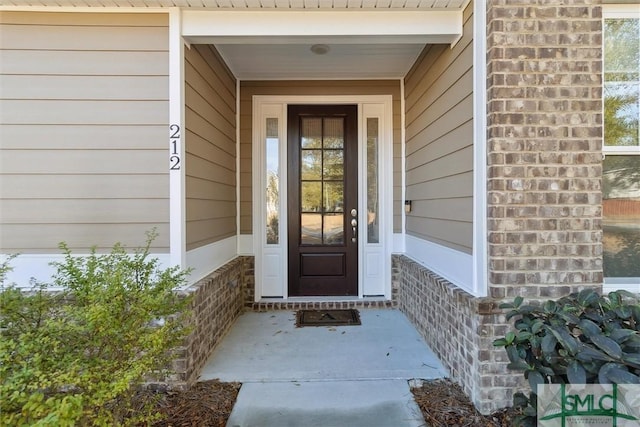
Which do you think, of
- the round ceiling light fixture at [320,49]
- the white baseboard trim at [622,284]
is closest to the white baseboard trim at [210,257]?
the round ceiling light fixture at [320,49]

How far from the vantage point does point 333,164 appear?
400 centimetres

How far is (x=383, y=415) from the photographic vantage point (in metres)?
2.02

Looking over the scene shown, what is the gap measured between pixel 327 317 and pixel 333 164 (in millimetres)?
1687

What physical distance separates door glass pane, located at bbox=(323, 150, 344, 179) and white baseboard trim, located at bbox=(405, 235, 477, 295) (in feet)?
3.62

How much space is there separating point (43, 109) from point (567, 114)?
10.9ft

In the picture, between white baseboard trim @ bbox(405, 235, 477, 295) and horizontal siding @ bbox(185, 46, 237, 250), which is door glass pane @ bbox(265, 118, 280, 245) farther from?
white baseboard trim @ bbox(405, 235, 477, 295)

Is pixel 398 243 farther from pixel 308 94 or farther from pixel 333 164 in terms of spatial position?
pixel 308 94

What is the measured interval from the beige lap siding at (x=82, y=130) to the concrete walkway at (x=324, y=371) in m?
1.10

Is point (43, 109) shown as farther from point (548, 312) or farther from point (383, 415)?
point (548, 312)

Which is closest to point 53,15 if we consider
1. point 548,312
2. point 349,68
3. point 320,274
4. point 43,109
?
point 43,109

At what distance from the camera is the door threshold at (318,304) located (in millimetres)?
3797

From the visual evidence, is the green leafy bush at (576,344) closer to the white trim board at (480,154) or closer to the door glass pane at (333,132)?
the white trim board at (480,154)

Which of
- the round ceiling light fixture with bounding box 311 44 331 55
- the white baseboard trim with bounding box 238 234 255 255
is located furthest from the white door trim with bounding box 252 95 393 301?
the round ceiling light fixture with bounding box 311 44 331 55

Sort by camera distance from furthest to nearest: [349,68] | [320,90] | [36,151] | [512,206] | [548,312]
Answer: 1. [320,90]
2. [349,68]
3. [36,151]
4. [512,206]
5. [548,312]
